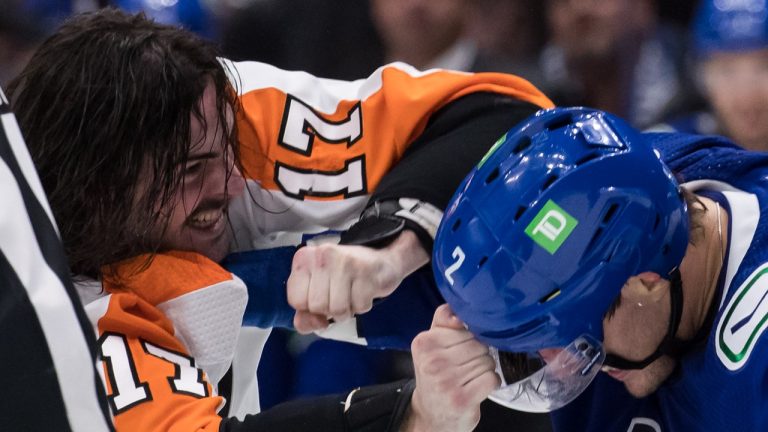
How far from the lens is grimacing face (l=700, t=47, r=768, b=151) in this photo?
2.77 m

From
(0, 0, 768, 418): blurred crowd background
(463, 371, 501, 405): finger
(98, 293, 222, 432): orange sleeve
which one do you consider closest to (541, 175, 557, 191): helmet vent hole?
(463, 371, 501, 405): finger

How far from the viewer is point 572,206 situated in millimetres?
1284

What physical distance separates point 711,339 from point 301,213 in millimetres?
631

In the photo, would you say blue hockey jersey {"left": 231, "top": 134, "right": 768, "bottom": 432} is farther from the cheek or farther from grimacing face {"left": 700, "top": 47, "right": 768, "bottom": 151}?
grimacing face {"left": 700, "top": 47, "right": 768, "bottom": 151}

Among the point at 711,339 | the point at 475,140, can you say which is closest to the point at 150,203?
the point at 475,140

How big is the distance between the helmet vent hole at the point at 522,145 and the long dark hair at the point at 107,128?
16.8 inches

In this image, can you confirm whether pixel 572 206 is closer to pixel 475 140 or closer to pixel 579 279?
pixel 579 279

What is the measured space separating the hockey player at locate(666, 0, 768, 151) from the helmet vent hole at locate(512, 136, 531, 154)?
5.03 feet

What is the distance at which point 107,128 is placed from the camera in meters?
1.45

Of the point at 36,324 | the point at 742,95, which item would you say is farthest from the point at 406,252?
the point at 742,95

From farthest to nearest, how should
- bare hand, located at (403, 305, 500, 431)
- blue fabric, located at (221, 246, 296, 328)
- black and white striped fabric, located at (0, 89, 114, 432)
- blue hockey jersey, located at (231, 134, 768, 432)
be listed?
blue fabric, located at (221, 246, 296, 328) → blue hockey jersey, located at (231, 134, 768, 432) → bare hand, located at (403, 305, 500, 431) → black and white striped fabric, located at (0, 89, 114, 432)

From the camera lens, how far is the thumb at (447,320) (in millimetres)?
1312

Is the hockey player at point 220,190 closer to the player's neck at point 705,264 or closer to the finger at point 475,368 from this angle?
the finger at point 475,368

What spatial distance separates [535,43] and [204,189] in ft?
5.49
